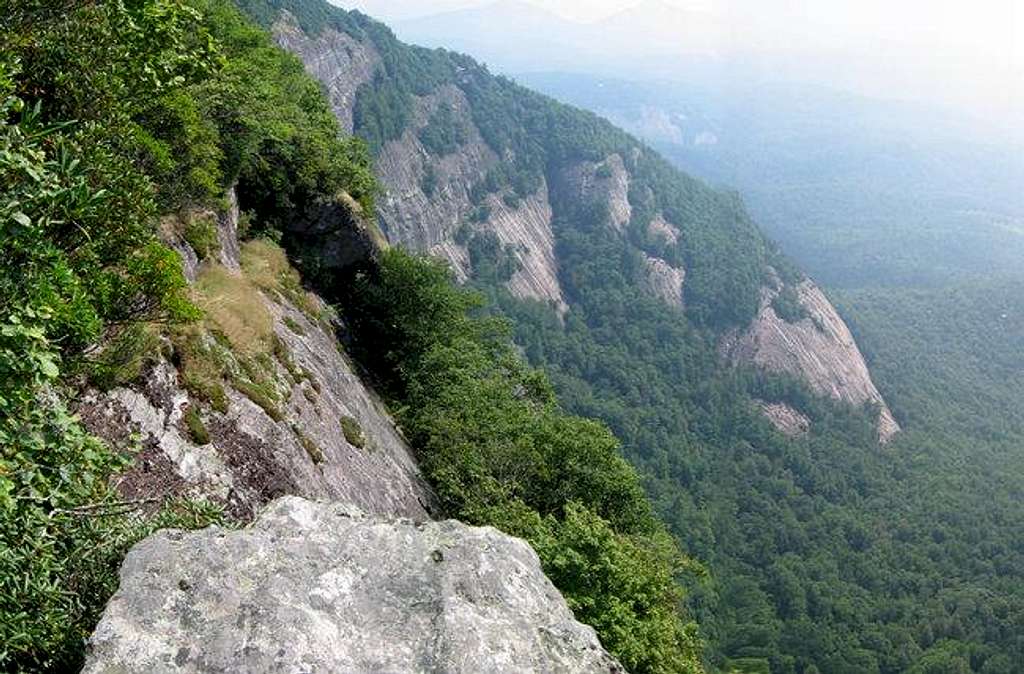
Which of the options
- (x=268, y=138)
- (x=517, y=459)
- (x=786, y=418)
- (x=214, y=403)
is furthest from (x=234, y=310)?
(x=786, y=418)

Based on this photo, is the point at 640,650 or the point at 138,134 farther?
the point at 640,650

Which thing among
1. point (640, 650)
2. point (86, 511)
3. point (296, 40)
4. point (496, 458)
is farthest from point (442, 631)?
point (296, 40)

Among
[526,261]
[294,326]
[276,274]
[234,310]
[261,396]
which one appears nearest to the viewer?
[261,396]

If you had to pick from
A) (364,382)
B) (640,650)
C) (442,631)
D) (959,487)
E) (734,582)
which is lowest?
(734,582)

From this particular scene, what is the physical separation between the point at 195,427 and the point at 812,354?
191394mm

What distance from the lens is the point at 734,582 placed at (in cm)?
12006

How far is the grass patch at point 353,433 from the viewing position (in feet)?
74.5

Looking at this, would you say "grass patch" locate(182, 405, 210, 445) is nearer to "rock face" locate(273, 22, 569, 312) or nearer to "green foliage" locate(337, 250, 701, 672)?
"green foliage" locate(337, 250, 701, 672)

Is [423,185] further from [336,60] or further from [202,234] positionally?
[202,234]

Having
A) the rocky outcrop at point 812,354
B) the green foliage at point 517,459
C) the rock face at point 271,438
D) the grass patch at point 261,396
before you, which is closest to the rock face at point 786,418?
the rocky outcrop at point 812,354

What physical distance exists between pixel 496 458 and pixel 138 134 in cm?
1805

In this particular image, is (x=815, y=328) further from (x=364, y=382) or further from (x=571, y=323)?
(x=364, y=382)

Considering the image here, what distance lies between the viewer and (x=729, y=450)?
160250 millimetres

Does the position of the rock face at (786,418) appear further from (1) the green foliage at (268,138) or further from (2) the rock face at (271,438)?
(2) the rock face at (271,438)
